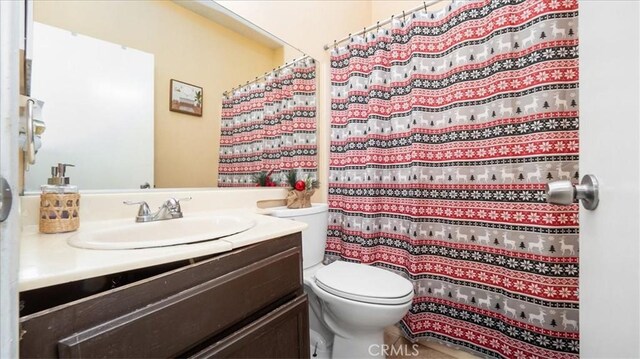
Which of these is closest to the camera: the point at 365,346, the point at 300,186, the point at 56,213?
the point at 56,213

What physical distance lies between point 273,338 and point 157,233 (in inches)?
19.9

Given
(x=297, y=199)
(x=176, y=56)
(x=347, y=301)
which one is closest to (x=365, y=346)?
(x=347, y=301)

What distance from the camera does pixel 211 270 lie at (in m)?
0.60

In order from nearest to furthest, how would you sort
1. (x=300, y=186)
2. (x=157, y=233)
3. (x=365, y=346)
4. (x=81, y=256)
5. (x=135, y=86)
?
(x=81, y=256)
(x=157, y=233)
(x=135, y=86)
(x=365, y=346)
(x=300, y=186)

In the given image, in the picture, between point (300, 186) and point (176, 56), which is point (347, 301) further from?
point (176, 56)

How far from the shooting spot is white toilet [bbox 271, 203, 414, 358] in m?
1.01

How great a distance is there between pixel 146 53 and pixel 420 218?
1432 millimetres

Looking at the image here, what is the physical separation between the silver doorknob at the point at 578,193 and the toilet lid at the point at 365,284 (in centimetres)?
72

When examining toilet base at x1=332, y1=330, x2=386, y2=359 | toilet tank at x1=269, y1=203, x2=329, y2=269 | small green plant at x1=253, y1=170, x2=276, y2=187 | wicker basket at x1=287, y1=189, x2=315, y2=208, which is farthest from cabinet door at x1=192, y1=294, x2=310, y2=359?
small green plant at x1=253, y1=170, x2=276, y2=187

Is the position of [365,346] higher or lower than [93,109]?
lower

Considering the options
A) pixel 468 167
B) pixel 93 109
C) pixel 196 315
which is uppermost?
pixel 93 109

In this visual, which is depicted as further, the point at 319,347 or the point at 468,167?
the point at 319,347

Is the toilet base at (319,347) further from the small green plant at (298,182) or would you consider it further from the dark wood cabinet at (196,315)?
the small green plant at (298,182)

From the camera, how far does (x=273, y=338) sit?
0.73m
